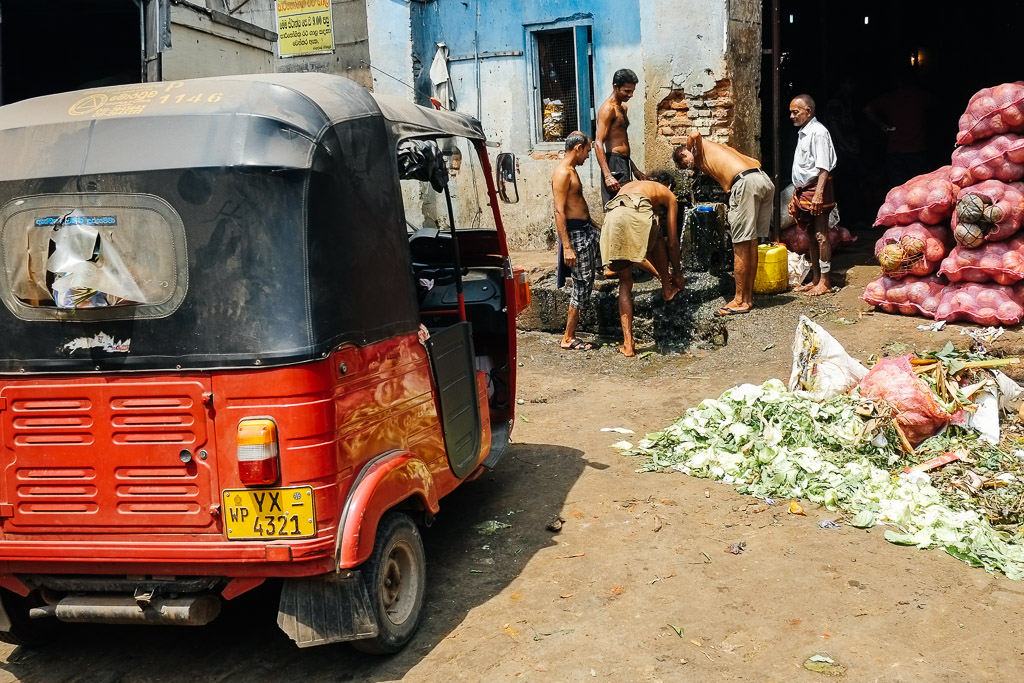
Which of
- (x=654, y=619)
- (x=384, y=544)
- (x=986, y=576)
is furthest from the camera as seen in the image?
(x=986, y=576)

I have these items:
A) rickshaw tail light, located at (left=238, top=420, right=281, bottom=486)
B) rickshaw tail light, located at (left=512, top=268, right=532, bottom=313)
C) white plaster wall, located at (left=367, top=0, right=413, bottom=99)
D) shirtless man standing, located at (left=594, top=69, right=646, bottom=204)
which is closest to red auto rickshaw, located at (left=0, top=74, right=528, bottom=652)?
rickshaw tail light, located at (left=238, top=420, right=281, bottom=486)

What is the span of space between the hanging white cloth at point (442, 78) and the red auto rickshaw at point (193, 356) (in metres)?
8.75

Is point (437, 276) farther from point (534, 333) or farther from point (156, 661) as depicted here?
point (534, 333)

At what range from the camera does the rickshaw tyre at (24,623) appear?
3748 mm

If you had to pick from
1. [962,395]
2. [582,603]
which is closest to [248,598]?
[582,603]

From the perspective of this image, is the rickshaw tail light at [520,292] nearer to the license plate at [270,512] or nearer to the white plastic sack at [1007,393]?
the license plate at [270,512]

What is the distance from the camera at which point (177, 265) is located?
3.25 meters

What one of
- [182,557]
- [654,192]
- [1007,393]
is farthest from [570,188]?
[182,557]

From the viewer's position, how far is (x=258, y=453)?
3168 mm

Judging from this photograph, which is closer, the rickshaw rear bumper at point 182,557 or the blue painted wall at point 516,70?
the rickshaw rear bumper at point 182,557

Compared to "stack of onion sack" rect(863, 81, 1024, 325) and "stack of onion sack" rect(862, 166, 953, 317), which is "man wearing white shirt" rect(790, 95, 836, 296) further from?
"stack of onion sack" rect(863, 81, 1024, 325)

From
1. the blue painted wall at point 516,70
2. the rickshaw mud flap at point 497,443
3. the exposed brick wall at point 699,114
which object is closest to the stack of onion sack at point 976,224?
the exposed brick wall at point 699,114

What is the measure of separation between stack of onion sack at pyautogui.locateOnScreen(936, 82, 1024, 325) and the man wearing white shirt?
1.46m

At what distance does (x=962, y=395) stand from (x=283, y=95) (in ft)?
14.3
